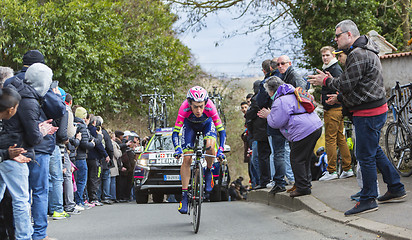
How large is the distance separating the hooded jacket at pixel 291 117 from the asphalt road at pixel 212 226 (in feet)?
4.36

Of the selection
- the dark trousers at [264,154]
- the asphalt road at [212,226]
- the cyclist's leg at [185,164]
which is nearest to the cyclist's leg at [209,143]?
the cyclist's leg at [185,164]

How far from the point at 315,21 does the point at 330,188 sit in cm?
1365

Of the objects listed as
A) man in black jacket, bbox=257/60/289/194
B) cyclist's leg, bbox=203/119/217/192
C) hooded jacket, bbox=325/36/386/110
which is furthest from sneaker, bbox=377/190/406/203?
man in black jacket, bbox=257/60/289/194

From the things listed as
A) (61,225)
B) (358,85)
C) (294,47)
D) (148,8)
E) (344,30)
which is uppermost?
(148,8)

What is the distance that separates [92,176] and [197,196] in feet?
20.7

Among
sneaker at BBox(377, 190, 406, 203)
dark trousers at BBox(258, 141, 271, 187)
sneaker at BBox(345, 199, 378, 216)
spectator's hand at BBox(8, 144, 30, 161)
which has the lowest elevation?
sneaker at BBox(345, 199, 378, 216)

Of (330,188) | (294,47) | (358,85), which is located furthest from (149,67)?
(358,85)

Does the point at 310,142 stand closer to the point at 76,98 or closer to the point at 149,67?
the point at 76,98

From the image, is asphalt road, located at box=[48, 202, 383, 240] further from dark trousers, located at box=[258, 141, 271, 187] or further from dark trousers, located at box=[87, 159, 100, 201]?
dark trousers, located at box=[87, 159, 100, 201]

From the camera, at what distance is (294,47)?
79.8ft

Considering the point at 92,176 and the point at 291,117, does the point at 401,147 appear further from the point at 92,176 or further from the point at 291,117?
the point at 92,176

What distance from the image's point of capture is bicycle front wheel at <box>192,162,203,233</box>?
27.0 ft

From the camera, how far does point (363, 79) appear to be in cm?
772

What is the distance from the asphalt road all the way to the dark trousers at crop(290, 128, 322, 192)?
632 millimetres
